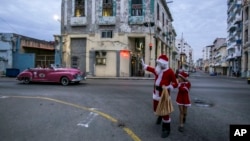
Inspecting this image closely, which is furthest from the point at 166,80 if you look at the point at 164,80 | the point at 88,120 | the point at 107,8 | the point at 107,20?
the point at 107,8

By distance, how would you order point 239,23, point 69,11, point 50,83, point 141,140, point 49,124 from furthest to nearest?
point 239,23, point 69,11, point 50,83, point 49,124, point 141,140

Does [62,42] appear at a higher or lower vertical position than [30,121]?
higher

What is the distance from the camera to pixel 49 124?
689cm

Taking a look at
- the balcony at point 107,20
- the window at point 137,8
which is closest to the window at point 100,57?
the balcony at point 107,20

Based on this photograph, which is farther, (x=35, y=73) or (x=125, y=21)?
(x=125, y=21)

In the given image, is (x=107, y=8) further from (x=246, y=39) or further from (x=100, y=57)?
(x=246, y=39)

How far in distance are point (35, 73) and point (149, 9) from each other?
18787 mm

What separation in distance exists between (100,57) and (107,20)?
488 centimetres

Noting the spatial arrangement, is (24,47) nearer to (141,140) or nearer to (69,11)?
(69,11)

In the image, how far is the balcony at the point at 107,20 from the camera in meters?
34.0

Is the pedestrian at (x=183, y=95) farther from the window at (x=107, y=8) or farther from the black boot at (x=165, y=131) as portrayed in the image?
the window at (x=107, y=8)

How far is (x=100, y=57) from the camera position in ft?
112

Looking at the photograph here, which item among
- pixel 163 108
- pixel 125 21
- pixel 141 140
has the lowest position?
pixel 141 140

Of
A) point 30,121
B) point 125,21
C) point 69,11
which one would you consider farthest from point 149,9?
point 30,121
